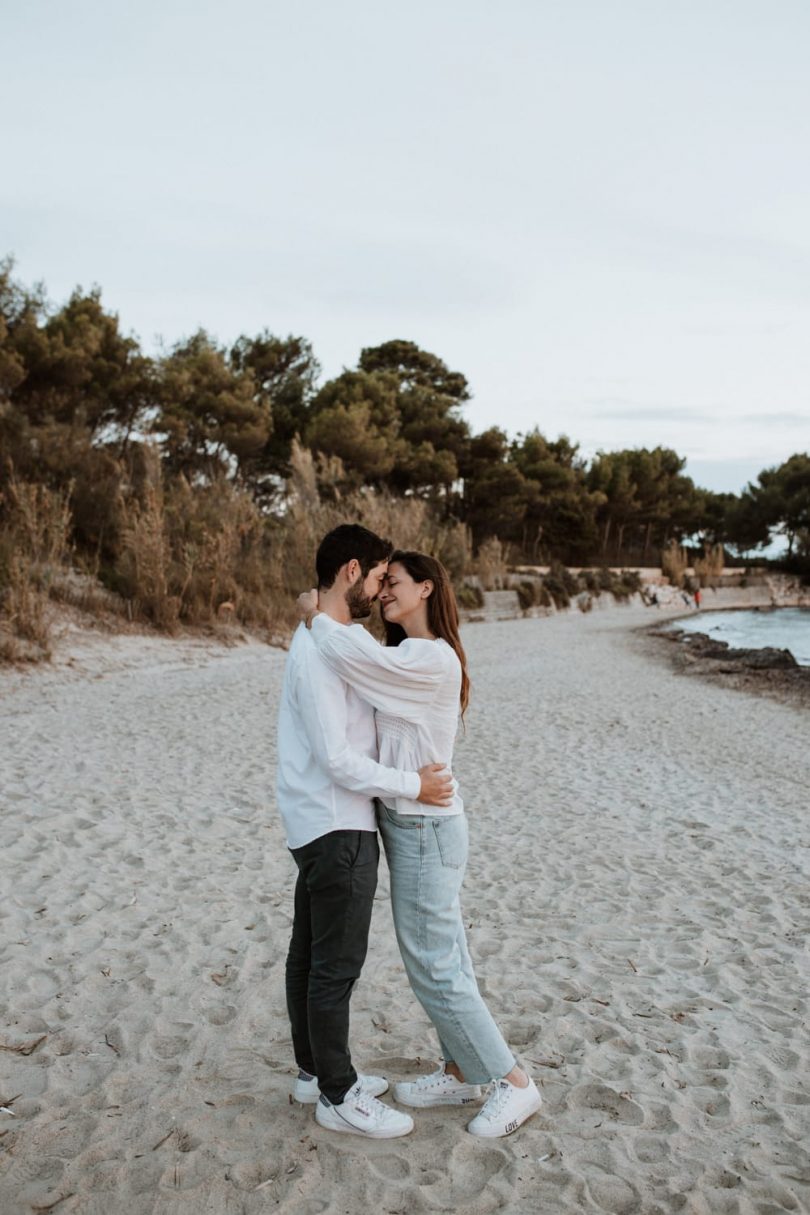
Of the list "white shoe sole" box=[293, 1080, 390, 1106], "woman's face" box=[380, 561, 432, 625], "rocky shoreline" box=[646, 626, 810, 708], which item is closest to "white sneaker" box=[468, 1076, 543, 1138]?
"white shoe sole" box=[293, 1080, 390, 1106]

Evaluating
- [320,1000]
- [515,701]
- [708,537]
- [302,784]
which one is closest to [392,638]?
[302,784]

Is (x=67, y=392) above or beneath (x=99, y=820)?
above

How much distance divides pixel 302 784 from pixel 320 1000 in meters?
0.56

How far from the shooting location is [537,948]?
4.09 meters

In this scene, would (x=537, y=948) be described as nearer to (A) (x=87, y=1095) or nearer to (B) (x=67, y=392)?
(A) (x=87, y=1095)

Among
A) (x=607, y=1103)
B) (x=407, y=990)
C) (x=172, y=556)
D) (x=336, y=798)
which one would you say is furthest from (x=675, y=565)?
(x=336, y=798)

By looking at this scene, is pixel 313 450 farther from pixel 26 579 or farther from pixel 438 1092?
pixel 438 1092

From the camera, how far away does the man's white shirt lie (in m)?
2.35

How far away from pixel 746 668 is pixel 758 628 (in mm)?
14363

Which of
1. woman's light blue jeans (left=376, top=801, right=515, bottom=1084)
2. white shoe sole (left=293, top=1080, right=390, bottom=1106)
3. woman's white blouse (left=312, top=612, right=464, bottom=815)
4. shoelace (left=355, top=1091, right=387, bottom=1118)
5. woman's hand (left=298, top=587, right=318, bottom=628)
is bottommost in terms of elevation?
white shoe sole (left=293, top=1080, right=390, bottom=1106)

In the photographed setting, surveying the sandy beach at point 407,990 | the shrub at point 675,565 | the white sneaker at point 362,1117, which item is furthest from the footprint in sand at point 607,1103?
the shrub at point 675,565

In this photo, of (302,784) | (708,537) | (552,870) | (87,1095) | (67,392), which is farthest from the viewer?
(708,537)

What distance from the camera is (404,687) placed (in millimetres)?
2418

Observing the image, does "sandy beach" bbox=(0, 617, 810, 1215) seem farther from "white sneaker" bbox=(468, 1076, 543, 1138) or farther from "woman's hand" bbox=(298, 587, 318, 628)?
"woman's hand" bbox=(298, 587, 318, 628)
